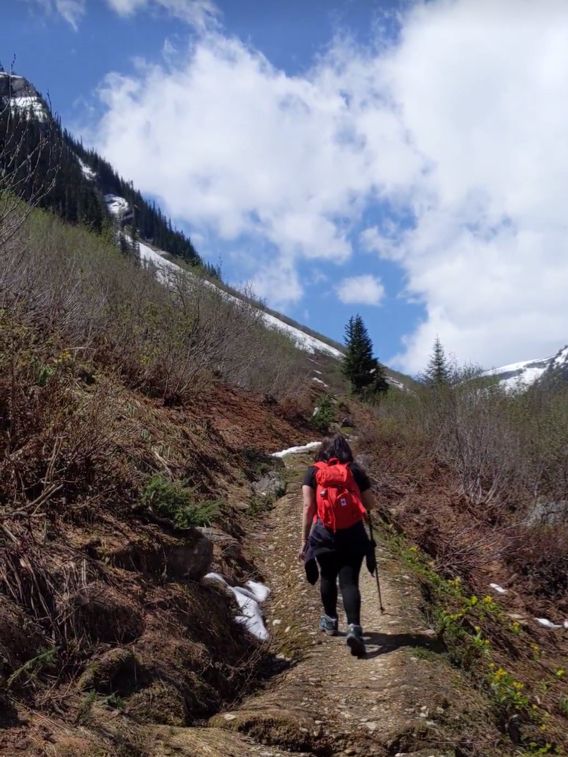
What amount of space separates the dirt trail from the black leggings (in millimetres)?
334

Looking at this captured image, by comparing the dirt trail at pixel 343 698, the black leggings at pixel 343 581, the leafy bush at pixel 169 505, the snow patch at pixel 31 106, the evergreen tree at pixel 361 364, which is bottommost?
the dirt trail at pixel 343 698

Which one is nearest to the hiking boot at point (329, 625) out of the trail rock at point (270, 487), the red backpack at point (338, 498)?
the red backpack at point (338, 498)

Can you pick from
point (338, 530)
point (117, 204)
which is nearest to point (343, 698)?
point (338, 530)

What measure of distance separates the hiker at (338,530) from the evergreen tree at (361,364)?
32.6m

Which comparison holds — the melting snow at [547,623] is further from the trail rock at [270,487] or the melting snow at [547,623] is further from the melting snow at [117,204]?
the melting snow at [117,204]

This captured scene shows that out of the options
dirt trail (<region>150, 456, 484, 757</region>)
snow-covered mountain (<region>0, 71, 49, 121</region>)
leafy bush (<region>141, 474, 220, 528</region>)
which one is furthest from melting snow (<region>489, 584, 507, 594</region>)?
snow-covered mountain (<region>0, 71, 49, 121</region>)

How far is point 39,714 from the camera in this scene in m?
2.92

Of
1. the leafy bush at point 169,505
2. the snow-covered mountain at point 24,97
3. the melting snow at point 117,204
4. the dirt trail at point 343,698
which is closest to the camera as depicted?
the dirt trail at point 343,698

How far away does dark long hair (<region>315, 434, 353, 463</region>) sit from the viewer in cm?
511

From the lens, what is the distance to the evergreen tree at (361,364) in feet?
125

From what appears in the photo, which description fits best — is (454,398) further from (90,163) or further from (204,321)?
(90,163)

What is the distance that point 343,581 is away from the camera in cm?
486

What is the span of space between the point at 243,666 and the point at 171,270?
1832cm

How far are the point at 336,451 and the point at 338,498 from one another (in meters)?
0.43
